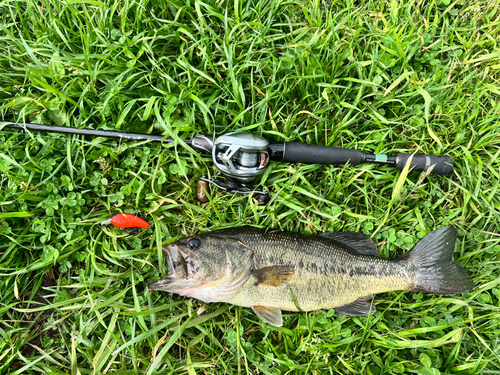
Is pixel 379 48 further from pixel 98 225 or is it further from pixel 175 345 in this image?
pixel 175 345

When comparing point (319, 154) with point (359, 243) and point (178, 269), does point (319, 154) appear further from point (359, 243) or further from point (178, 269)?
point (178, 269)

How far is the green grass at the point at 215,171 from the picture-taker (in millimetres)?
2910

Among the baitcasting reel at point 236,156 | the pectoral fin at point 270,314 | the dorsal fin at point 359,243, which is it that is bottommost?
the pectoral fin at point 270,314

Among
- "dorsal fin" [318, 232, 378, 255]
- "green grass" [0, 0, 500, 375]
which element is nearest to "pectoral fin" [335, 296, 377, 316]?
"green grass" [0, 0, 500, 375]

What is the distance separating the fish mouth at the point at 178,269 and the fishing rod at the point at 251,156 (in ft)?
2.15

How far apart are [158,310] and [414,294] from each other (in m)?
2.57

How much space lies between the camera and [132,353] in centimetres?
280

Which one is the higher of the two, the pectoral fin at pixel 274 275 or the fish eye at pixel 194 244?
the fish eye at pixel 194 244

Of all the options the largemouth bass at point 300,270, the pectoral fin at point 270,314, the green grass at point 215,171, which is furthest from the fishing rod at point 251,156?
the pectoral fin at point 270,314

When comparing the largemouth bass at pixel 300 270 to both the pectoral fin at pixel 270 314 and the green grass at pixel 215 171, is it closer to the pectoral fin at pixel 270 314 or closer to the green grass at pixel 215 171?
the pectoral fin at pixel 270 314

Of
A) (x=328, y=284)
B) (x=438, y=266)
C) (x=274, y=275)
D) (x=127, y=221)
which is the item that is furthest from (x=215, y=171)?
(x=438, y=266)

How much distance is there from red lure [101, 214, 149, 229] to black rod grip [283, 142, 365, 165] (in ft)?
5.08

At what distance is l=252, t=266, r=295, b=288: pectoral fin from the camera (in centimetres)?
270

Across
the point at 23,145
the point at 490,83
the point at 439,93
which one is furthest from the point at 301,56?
the point at 23,145
